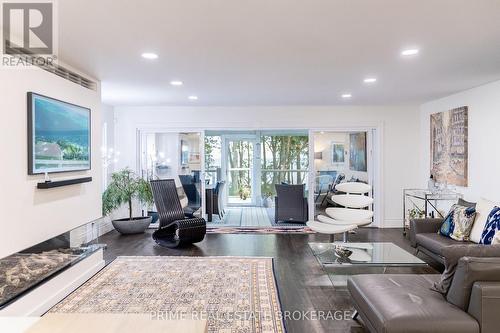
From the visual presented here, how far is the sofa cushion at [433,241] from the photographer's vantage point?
407 centimetres

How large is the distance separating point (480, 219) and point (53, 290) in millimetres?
4666

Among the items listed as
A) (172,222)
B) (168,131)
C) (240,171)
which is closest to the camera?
(172,222)

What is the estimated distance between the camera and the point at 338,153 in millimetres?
7379

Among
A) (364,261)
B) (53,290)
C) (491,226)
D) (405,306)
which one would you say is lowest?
(53,290)

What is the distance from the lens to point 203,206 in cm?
722

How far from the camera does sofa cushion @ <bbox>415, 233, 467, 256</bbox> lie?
4066 mm

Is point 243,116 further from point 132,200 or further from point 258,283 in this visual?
point 258,283

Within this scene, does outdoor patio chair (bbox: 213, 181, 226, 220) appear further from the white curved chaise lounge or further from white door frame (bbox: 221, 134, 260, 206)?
the white curved chaise lounge

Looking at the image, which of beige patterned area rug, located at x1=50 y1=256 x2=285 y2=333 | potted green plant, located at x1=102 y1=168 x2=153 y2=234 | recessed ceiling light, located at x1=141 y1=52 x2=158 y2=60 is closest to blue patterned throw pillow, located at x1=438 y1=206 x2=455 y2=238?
beige patterned area rug, located at x1=50 y1=256 x2=285 y2=333

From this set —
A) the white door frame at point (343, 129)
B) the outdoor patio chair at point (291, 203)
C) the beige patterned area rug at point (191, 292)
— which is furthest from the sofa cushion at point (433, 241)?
the outdoor patio chair at point (291, 203)

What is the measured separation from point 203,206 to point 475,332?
564 cm

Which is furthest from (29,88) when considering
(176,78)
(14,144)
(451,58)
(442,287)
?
(451,58)

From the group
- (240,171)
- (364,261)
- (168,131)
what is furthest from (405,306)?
(240,171)

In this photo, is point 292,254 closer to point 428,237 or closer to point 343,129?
point 428,237
